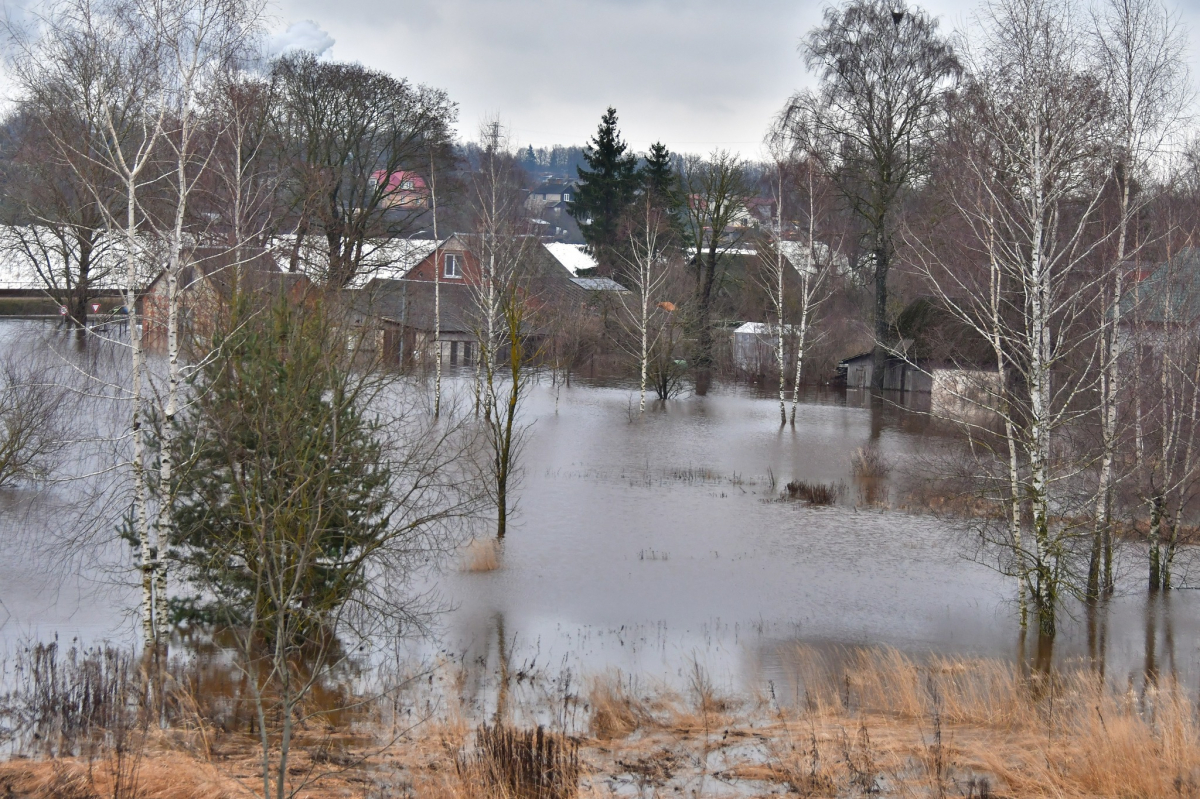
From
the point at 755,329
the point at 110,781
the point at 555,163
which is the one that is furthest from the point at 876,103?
the point at 555,163

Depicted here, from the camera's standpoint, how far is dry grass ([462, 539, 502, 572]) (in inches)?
556

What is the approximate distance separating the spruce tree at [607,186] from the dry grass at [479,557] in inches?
1518

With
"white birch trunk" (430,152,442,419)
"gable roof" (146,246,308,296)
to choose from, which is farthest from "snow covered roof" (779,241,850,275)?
"gable roof" (146,246,308,296)

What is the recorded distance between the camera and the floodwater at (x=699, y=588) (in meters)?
11.5

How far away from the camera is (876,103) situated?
106ft

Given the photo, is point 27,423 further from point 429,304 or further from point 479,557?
point 429,304

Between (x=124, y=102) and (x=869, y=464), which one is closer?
(x=124, y=102)

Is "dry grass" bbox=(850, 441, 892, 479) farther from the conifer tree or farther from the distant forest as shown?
the distant forest

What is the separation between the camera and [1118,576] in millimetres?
14367

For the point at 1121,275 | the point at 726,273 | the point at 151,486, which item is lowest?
the point at 151,486

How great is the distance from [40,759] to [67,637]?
379 centimetres

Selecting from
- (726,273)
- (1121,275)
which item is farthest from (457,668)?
(726,273)

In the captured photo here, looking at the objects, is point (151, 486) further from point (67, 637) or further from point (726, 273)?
point (726, 273)

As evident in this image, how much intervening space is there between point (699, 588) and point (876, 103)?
23322 millimetres
